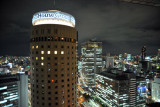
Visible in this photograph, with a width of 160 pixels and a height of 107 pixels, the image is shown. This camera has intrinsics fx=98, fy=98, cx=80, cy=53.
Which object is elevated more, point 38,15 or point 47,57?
point 38,15

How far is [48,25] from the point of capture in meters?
29.5

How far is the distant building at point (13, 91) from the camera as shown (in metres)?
69.6

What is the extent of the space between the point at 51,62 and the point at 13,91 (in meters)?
67.6

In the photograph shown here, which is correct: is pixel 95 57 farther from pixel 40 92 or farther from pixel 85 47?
pixel 40 92

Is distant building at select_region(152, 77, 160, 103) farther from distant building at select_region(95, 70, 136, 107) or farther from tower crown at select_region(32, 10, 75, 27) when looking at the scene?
tower crown at select_region(32, 10, 75, 27)

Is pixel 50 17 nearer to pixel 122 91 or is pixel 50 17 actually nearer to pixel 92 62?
pixel 122 91

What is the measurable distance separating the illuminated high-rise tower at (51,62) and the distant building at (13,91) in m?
56.0

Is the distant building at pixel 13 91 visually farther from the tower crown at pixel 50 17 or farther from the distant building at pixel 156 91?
the distant building at pixel 156 91

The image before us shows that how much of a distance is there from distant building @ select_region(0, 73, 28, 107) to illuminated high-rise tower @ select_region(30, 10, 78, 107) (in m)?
56.0

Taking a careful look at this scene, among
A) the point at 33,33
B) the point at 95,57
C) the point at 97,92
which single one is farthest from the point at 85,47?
the point at 33,33

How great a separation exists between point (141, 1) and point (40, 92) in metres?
33.0

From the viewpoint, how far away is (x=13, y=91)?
75.1 m

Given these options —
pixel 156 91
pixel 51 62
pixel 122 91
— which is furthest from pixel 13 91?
pixel 156 91

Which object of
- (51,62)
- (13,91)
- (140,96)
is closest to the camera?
(51,62)
